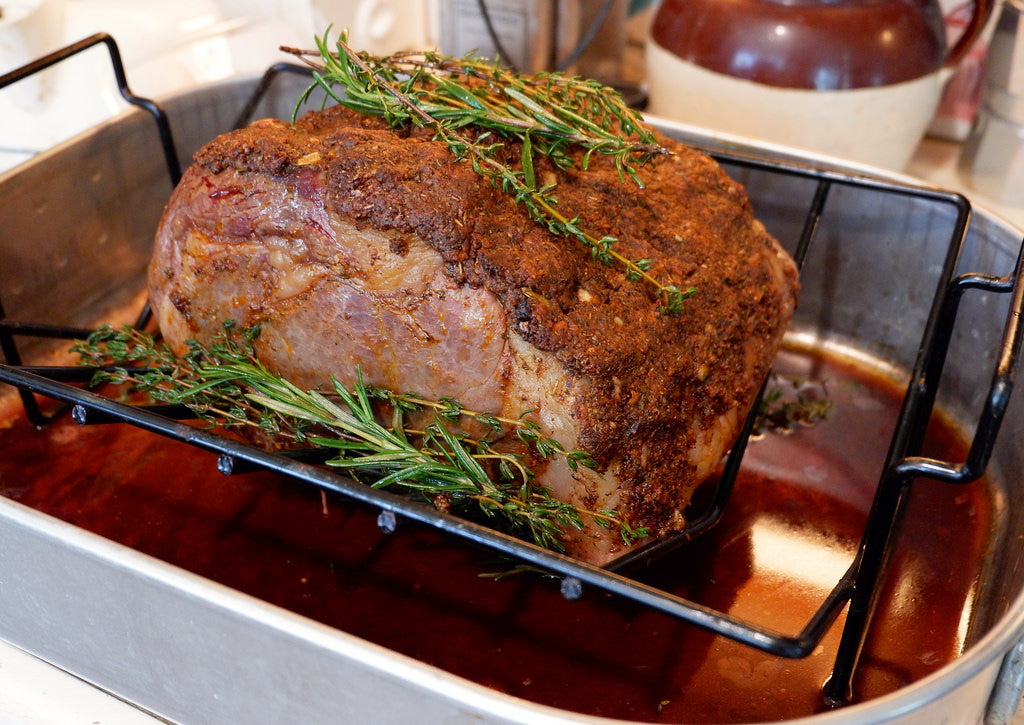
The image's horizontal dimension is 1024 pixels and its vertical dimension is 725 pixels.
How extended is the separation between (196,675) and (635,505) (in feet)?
1.54

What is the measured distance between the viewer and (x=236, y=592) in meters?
0.80

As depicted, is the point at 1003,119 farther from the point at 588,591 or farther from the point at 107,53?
the point at 107,53

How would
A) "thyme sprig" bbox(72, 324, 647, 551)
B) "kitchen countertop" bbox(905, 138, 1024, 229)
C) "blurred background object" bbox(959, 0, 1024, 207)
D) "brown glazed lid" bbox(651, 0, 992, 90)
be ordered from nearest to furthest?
1. "thyme sprig" bbox(72, 324, 647, 551)
2. "brown glazed lid" bbox(651, 0, 992, 90)
3. "blurred background object" bbox(959, 0, 1024, 207)
4. "kitchen countertop" bbox(905, 138, 1024, 229)

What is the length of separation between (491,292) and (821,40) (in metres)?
0.96

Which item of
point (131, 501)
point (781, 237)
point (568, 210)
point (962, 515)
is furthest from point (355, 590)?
point (781, 237)

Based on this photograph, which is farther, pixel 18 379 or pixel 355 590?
pixel 355 590

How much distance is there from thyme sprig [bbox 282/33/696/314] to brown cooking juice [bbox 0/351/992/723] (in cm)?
37

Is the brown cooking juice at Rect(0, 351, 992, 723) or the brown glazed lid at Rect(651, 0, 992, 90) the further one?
the brown glazed lid at Rect(651, 0, 992, 90)

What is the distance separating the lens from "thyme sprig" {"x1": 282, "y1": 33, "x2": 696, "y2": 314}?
3.32ft

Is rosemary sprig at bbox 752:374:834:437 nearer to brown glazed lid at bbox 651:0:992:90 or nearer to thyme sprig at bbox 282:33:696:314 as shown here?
thyme sprig at bbox 282:33:696:314

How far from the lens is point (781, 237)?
1.56m

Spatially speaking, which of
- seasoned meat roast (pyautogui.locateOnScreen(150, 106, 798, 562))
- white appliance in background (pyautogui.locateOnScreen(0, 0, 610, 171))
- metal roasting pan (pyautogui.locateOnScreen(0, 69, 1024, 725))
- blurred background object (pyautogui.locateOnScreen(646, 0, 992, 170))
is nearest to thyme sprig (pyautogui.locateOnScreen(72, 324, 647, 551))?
seasoned meat roast (pyautogui.locateOnScreen(150, 106, 798, 562))

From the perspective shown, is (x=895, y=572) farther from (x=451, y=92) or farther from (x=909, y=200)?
(x=451, y=92)

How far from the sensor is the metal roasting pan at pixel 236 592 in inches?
30.0
